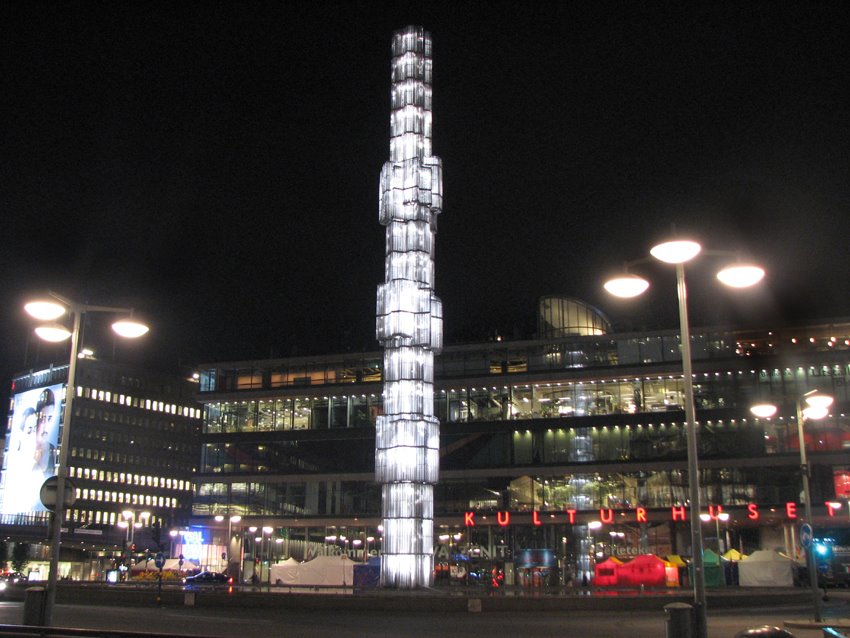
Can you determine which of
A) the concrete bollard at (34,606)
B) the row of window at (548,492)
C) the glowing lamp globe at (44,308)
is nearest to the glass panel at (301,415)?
the row of window at (548,492)

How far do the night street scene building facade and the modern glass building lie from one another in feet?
210

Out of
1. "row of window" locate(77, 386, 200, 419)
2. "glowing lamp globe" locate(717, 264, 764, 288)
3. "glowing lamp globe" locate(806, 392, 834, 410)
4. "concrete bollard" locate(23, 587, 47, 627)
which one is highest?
"row of window" locate(77, 386, 200, 419)

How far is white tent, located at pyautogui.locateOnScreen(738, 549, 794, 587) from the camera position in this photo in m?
53.0

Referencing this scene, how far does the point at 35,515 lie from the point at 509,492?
9805 centimetres

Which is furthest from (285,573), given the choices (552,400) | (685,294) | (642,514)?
(685,294)

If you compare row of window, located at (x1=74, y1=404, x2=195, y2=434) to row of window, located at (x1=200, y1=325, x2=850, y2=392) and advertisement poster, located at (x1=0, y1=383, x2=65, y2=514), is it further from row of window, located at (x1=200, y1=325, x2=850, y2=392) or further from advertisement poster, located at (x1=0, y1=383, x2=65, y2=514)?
row of window, located at (x1=200, y1=325, x2=850, y2=392)

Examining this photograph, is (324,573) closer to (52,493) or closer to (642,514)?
(642,514)

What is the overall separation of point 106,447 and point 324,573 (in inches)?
4376

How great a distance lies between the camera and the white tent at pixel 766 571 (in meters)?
53.0

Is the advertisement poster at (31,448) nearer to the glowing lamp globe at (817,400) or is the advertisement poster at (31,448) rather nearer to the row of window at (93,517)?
the row of window at (93,517)

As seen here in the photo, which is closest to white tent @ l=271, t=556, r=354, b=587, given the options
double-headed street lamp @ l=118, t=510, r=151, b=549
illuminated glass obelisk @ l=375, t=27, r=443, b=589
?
illuminated glass obelisk @ l=375, t=27, r=443, b=589

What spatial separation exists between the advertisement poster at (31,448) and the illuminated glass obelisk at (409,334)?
354 ft

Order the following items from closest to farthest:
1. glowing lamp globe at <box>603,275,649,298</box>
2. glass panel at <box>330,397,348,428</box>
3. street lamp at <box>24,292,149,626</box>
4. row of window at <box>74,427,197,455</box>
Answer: glowing lamp globe at <box>603,275,649,298</box>, street lamp at <box>24,292,149,626</box>, glass panel at <box>330,397,348,428</box>, row of window at <box>74,427,197,455</box>

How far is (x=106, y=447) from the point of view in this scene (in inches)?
6058
